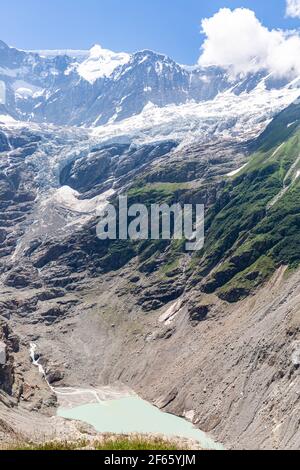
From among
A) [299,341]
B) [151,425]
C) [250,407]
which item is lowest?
[151,425]

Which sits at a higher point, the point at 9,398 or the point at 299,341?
the point at 299,341

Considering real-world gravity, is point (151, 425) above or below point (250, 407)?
below
